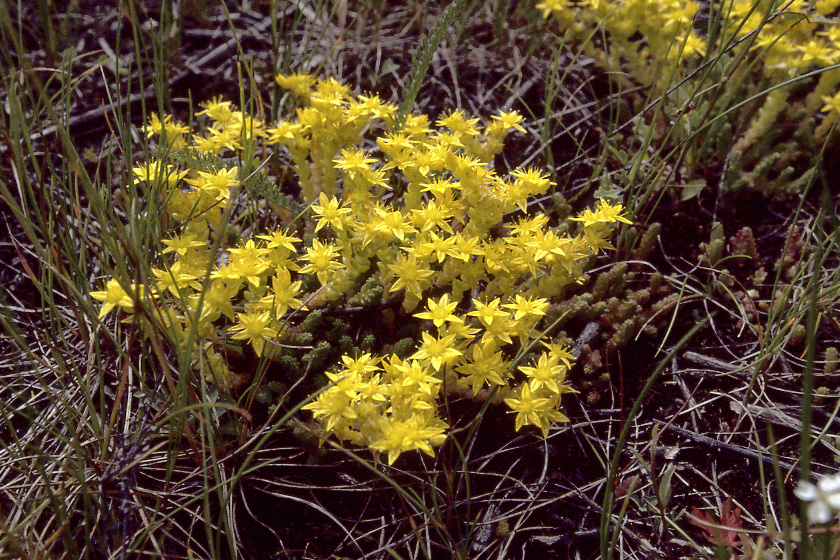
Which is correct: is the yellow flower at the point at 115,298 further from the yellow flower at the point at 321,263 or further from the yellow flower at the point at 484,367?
the yellow flower at the point at 484,367

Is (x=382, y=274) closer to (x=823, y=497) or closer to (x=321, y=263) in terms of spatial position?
(x=321, y=263)

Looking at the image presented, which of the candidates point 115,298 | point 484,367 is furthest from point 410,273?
point 115,298

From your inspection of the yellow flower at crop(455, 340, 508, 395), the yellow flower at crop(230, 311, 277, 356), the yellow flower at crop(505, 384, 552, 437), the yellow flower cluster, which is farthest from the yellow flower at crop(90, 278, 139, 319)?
the yellow flower cluster

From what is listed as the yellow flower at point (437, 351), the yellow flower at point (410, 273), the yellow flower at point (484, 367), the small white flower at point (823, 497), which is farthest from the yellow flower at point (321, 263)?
the small white flower at point (823, 497)

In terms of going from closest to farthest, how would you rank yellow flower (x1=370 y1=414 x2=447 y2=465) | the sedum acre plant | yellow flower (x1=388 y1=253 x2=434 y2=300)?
yellow flower (x1=370 y1=414 x2=447 y2=465)
the sedum acre plant
yellow flower (x1=388 y1=253 x2=434 y2=300)

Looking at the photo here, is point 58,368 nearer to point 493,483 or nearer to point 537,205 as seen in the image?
point 493,483

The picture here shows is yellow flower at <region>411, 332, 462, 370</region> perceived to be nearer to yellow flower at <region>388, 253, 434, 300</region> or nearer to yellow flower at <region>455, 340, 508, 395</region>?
yellow flower at <region>455, 340, 508, 395</region>

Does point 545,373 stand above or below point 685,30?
below

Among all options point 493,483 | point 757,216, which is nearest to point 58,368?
point 493,483
